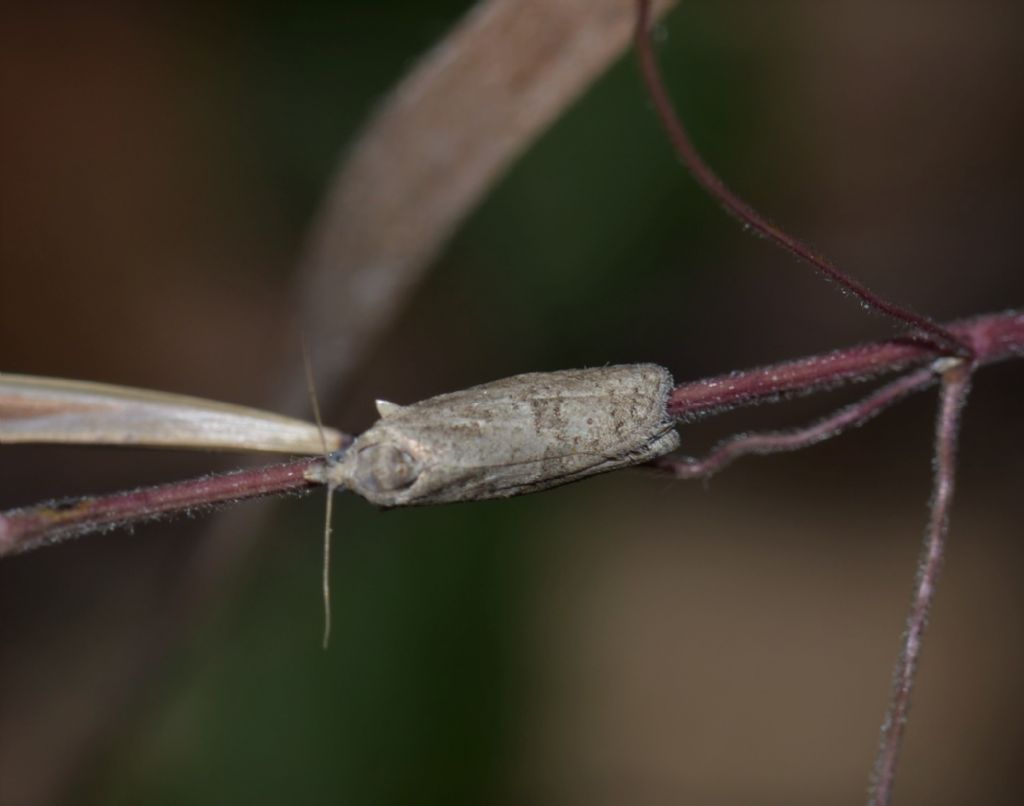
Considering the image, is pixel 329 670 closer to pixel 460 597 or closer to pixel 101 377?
pixel 460 597

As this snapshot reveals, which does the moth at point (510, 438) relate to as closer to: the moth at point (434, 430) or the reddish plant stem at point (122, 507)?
the moth at point (434, 430)

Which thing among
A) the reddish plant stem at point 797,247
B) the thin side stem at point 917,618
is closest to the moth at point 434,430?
the reddish plant stem at point 797,247

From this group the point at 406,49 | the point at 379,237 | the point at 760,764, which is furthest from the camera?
the point at 760,764

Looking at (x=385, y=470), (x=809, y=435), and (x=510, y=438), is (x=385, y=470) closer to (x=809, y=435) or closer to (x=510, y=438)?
(x=510, y=438)

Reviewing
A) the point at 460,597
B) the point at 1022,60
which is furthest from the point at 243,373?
the point at 1022,60

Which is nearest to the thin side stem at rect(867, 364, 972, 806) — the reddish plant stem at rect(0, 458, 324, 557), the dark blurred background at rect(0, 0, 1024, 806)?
the reddish plant stem at rect(0, 458, 324, 557)

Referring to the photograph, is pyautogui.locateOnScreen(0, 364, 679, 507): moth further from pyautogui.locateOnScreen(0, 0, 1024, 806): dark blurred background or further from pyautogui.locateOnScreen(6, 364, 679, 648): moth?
pyautogui.locateOnScreen(0, 0, 1024, 806): dark blurred background

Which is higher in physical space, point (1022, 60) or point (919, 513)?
point (1022, 60)
